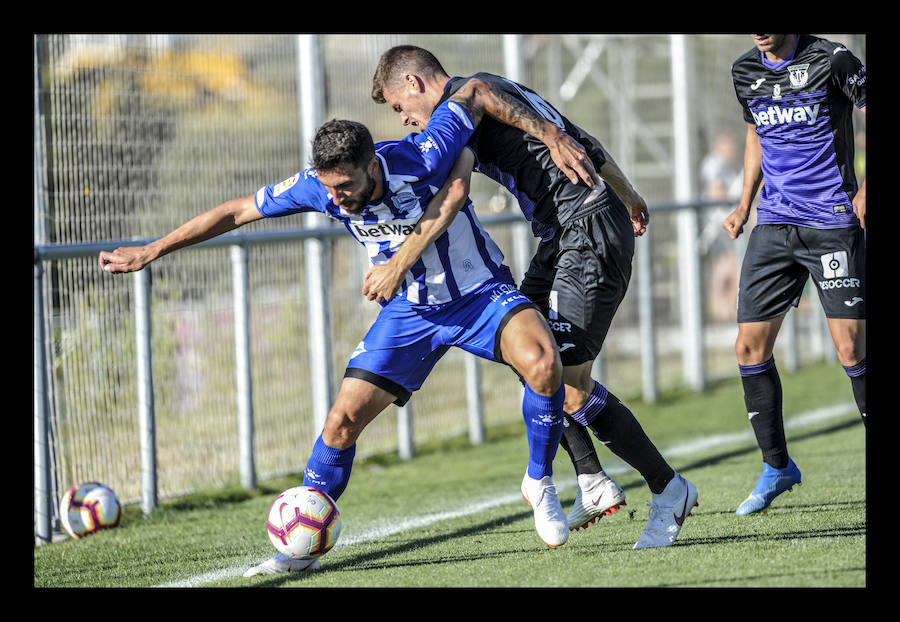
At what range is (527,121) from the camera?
201 inches

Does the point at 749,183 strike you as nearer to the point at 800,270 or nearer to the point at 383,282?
the point at 800,270

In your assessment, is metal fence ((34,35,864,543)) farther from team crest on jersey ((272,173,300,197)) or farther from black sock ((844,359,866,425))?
black sock ((844,359,866,425))

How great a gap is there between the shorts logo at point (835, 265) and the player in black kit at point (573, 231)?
0.90 m

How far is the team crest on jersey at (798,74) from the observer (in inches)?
221

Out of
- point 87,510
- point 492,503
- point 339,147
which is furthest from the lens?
point 492,503

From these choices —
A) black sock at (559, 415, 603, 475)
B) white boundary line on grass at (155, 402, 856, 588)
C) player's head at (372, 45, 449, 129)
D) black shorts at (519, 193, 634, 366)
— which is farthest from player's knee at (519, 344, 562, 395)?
white boundary line on grass at (155, 402, 856, 588)

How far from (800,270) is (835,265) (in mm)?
241

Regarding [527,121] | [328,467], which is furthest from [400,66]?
[328,467]

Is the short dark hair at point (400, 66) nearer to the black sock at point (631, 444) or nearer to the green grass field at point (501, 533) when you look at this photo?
the black sock at point (631, 444)

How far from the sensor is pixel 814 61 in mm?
5578

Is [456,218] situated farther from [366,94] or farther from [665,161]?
[665,161]

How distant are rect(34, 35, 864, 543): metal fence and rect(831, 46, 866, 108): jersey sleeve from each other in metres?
3.72

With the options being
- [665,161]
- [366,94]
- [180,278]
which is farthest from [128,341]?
[665,161]

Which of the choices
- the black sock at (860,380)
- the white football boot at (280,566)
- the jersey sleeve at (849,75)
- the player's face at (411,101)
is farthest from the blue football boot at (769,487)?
the player's face at (411,101)
